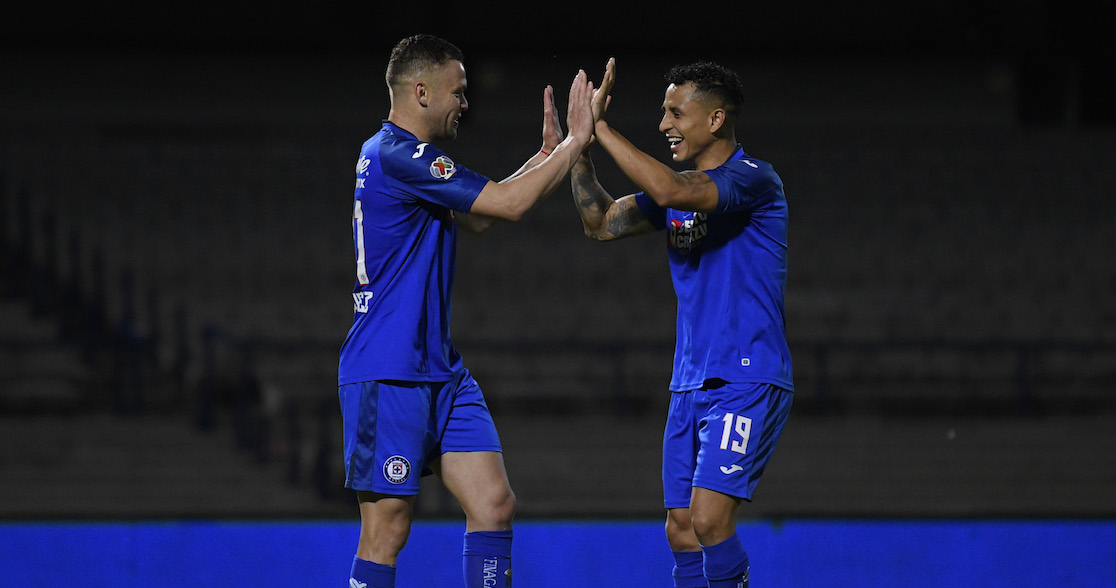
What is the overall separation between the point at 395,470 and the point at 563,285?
26.0ft

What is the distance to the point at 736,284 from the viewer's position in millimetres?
3676

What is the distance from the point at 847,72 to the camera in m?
14.6

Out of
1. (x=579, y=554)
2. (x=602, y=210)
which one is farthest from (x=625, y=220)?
(x=579, y=554)

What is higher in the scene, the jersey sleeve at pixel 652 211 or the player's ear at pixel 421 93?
the player's ear at pixel 421 93

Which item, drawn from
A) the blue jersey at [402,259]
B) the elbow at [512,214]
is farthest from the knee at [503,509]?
the elbow at [512,214]

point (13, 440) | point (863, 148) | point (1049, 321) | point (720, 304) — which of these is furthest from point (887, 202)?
point (720, 304)

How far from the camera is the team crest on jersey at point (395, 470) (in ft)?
11.2

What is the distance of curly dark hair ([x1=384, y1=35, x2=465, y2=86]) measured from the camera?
11.6ft

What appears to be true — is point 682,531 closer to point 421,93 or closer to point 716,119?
point 716,119

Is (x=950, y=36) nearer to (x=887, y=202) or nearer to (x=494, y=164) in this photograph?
(x=887, y=202)

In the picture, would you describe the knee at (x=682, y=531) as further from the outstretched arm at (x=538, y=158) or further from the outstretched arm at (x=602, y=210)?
the outstretched arm at (x=538, y=158)

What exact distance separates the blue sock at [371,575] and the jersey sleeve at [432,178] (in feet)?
3.26

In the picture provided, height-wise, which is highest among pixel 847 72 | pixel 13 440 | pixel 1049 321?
pixel 847 72

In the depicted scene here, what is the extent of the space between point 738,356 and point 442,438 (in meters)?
0.87
